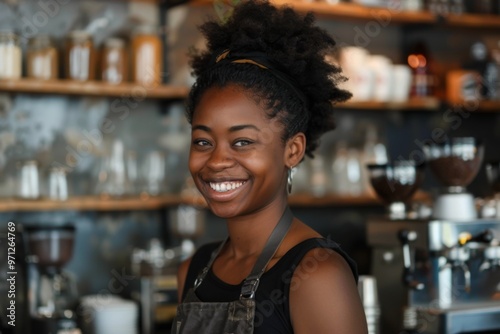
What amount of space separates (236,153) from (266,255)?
0.59 ft

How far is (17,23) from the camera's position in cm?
316

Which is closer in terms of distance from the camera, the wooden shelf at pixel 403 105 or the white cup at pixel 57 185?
the white cup at pixel 57 185

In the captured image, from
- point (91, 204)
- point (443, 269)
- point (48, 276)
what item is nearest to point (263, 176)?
point (443, 269)

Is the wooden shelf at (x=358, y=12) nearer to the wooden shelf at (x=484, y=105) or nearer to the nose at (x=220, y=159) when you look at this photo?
the wooden shelf at (x=484, y=105)

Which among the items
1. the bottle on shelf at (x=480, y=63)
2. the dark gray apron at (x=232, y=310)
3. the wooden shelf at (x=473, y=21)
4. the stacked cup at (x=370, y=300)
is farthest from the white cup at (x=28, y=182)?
the bottle on shelf at (x=480, y=63)

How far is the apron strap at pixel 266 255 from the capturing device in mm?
1387

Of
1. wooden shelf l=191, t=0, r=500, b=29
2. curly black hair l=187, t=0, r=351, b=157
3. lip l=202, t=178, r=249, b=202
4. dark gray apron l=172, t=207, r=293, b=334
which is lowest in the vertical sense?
dark gray apron l=172, t=207, r=293, b=334

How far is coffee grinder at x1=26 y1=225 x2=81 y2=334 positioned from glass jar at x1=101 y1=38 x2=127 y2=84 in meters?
0.64

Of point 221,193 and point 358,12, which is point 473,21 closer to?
point 358,12

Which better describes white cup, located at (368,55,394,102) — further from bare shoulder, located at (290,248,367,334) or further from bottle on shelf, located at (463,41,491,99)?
bare shoulder, located at (290,248,367,334)

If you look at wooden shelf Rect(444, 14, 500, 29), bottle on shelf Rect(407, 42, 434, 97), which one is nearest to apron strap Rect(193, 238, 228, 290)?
bottle on shelf Rect(407, 42, 434, 97)

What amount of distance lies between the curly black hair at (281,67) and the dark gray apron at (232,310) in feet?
0.62

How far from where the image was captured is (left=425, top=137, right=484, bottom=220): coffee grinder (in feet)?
7.52

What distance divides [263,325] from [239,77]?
16.5 inches
